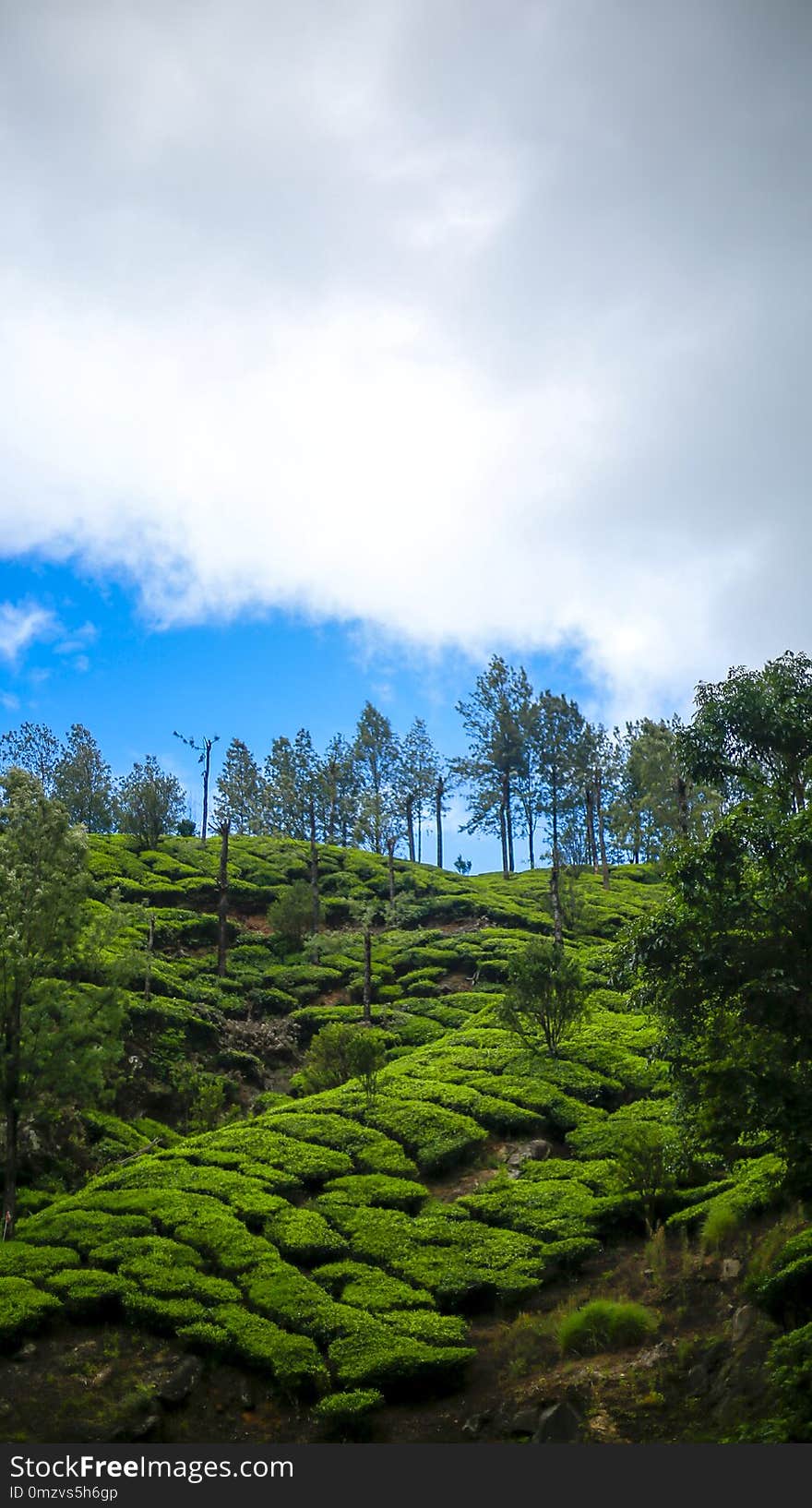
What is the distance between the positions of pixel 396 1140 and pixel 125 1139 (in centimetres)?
825

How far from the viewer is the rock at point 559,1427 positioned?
1445 cm

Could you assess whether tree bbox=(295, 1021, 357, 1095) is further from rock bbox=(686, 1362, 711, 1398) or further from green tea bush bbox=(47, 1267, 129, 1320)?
rock bbox=(686, 1362, 711, 1398)

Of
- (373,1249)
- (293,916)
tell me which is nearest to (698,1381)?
(373,1249)

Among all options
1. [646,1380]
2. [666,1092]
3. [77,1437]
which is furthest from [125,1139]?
[646,1380]

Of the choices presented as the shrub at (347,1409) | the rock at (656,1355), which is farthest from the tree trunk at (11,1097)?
the rock at (656,1355)

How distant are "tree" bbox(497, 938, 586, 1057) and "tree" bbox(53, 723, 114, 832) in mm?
50586

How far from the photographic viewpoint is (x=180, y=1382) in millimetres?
17000

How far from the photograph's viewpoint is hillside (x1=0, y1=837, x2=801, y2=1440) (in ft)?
54.1

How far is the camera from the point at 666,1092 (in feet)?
96.0

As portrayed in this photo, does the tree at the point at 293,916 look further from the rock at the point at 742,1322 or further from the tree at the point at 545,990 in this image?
the rock at the point at 742,1322

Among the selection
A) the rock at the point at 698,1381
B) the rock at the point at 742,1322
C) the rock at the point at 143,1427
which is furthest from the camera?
the rock at the point at 742,1322

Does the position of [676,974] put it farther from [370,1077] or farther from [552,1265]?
[370,1077]

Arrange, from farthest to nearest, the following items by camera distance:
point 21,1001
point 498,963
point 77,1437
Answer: point 498,963
point 21,1001
point 77,1437

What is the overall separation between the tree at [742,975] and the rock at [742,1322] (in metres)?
2.60
